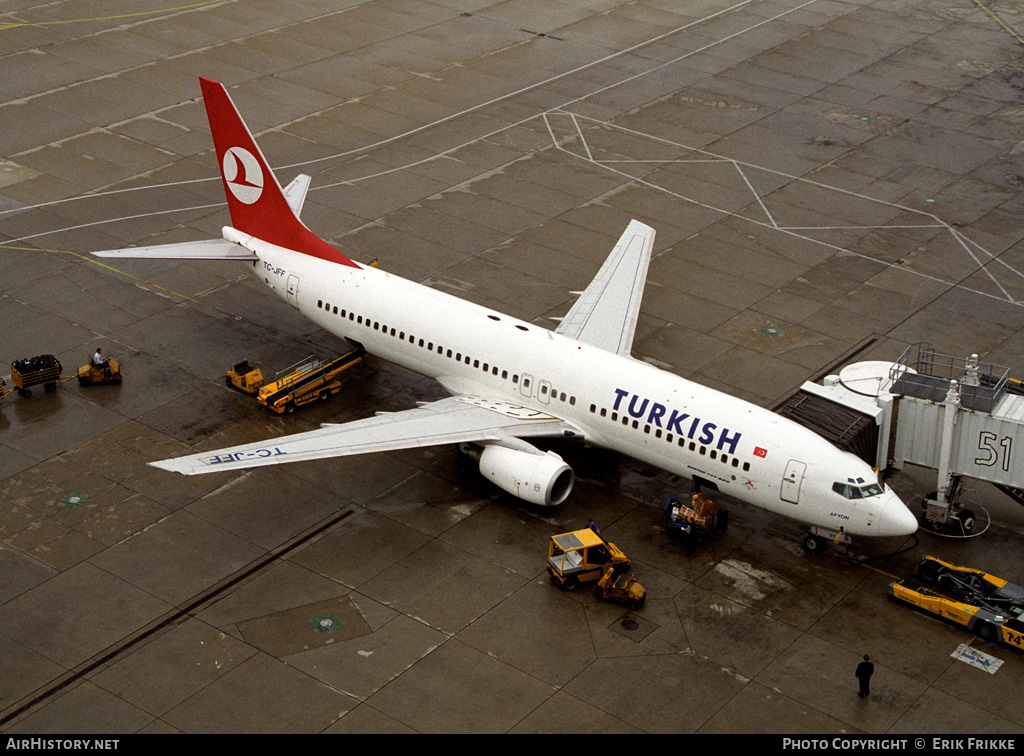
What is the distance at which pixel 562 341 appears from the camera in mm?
46625

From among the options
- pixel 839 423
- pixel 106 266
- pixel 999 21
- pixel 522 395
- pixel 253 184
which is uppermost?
pixel 253 184

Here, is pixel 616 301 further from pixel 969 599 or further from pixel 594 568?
pixel 969 599

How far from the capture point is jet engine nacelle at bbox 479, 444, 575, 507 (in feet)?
141

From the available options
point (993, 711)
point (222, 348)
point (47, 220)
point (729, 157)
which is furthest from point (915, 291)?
point (47, 220)

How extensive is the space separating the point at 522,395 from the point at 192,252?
53.1 feet

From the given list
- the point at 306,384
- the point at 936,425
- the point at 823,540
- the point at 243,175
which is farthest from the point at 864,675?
the point at 243,175

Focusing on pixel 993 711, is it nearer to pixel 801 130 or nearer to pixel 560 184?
pixel 560 184

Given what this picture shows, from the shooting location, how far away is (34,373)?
5031 centimetres

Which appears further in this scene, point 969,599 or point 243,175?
point 243,175

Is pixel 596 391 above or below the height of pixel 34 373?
above

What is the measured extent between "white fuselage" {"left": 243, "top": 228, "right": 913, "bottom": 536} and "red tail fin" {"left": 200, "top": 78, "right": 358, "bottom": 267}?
0.60m

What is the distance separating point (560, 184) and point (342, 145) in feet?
45.6

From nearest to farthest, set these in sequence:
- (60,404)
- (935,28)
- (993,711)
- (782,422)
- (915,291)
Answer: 1. (993,711)
2. (782,422)
3. (60,404)
4. (915,291)
5. (935,28)

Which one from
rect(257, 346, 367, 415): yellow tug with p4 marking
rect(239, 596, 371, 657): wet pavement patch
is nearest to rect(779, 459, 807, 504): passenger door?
rect(239, 596, 371, 657): wet pavement patch
